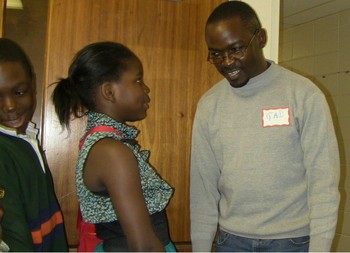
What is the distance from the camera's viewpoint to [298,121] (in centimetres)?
119

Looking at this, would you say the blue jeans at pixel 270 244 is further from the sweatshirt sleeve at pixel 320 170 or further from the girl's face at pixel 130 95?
the girl's face at pixel 130 95

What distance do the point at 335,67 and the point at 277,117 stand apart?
2.59m

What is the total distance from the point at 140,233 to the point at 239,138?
1.64ft

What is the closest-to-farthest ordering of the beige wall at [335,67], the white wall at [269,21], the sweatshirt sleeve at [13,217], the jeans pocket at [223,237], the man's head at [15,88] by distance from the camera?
the sweatshirt sleeve at [13,217], the man's head at [15,88], the jeans pocket at [223,237], the white wall at [269,21], the beige wall at [335,67]

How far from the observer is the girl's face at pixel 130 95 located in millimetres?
1123

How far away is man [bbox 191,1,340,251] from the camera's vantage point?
113cm

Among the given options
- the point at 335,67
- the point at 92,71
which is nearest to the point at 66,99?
the point at 92,71

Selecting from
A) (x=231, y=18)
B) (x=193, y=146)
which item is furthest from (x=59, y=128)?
(x=231, y=18)

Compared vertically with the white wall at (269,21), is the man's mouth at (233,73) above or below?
below

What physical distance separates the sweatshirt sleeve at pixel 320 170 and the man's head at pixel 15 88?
85 centimetres

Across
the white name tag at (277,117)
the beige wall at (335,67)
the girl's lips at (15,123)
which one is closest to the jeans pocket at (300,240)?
the white name tag at (277,117)

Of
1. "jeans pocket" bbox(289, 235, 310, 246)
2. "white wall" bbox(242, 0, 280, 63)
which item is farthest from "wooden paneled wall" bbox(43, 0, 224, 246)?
"jeans pocket" bbox(289, 235, 310, 246)

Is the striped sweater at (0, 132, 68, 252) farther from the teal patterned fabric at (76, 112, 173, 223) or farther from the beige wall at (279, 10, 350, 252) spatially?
the beige wall at (279, 10, 350, 252)

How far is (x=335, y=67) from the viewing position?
3.46 meters
